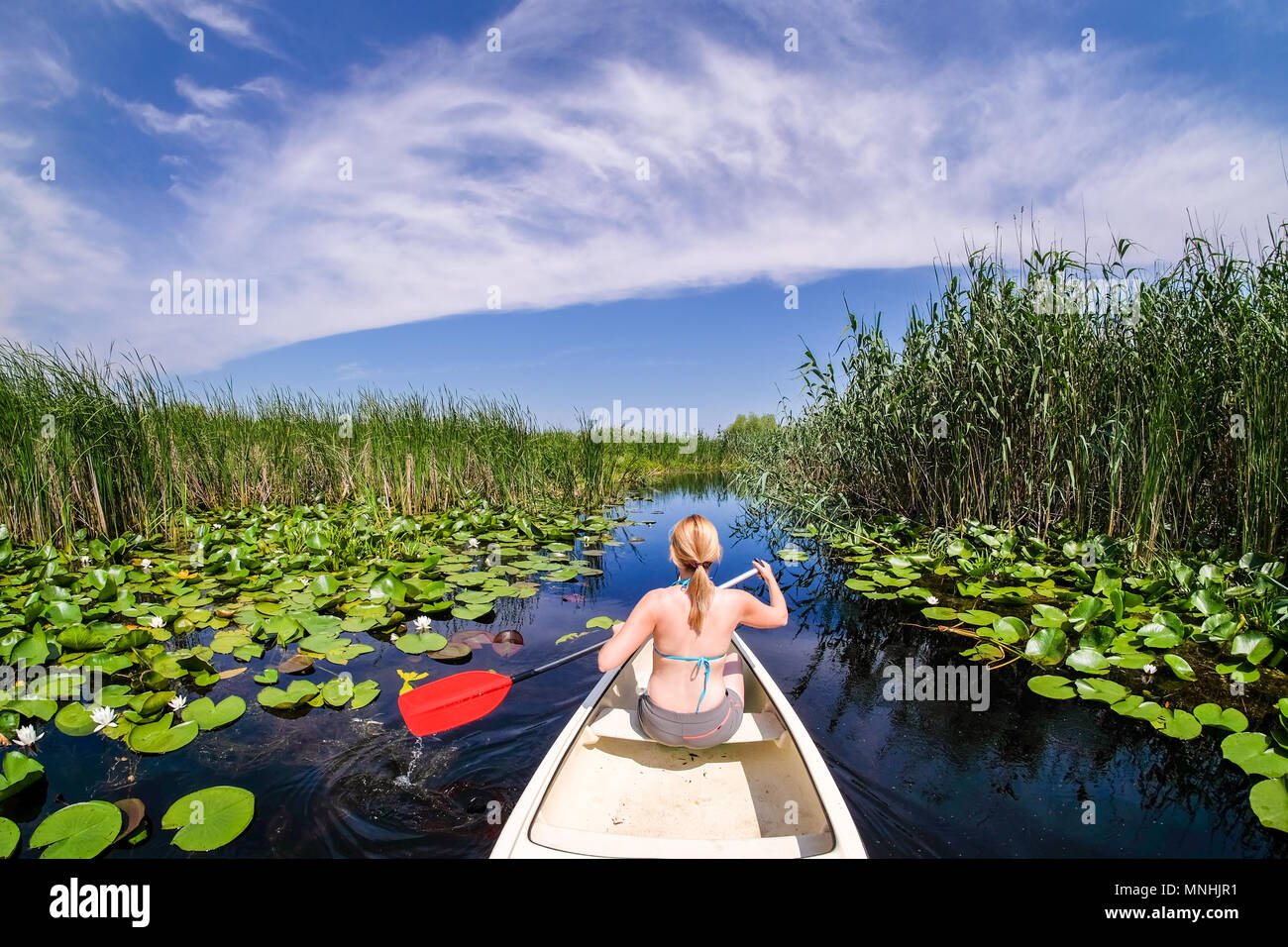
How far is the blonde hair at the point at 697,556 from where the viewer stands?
2293mm

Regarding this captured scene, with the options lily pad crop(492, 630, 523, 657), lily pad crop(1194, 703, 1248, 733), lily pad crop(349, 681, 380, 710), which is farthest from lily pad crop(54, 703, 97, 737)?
lily pad crop(1194, 703, 1248, 733)

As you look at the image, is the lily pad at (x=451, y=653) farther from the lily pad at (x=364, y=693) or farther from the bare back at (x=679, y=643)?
the bare back at (x=679, y=643)

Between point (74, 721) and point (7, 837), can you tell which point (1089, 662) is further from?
point (74, 721)

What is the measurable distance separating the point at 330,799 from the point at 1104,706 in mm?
3417

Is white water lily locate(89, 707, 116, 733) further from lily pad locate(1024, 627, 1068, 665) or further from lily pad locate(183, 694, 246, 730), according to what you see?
lily pad locate(1024, 627, 1068, 665)

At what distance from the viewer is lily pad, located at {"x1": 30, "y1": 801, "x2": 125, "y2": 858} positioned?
1.86 m

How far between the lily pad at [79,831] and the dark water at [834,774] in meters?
0.09

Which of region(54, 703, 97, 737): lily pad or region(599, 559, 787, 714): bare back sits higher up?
region(599, 559, 787, 714): bare back

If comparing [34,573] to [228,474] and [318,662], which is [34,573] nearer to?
[318,662]

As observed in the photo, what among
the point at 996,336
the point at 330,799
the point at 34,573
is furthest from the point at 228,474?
the point at 996,336

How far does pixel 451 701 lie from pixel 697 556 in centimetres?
126

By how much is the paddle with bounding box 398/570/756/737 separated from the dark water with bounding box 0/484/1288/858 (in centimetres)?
15

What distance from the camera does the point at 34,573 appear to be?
446 centimetres

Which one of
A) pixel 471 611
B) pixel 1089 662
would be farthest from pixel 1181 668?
pixel 471 611
